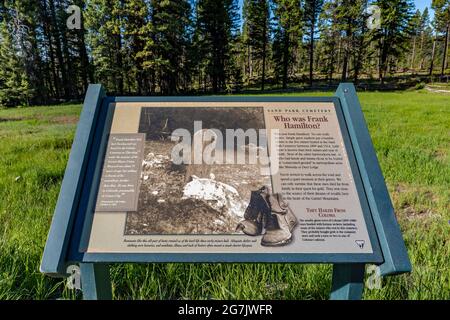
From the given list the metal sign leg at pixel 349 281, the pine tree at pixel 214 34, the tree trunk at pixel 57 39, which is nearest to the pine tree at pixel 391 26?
the pine tree at pixel 214 34

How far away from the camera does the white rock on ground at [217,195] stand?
6.14 ft

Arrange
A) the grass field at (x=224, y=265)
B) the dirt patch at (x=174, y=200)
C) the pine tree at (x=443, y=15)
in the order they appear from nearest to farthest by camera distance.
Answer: the dirt patch at (x=174, y=200)
the grass field at (x=224, y=265)
the pine tree at (x=443, y=15)

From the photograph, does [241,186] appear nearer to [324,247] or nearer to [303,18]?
[324,247]

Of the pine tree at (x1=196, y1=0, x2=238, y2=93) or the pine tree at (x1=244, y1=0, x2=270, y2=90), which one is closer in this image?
the pine tree at (x1=196, y1=0, x2=238, y2=93)

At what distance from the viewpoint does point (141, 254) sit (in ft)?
5.65

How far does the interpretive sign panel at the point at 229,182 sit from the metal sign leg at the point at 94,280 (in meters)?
0.20

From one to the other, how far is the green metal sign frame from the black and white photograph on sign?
0.14 metres

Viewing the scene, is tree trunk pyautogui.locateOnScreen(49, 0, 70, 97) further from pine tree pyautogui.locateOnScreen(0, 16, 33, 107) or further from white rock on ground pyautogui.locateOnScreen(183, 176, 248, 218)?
white rock on ground pyautogui.locateOnScreen(183, 176, 248, 218)

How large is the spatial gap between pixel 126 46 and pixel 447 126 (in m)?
25.4

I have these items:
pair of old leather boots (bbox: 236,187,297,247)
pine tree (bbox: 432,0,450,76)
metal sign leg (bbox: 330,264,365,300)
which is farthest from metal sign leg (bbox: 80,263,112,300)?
pine tree (bbox: 432,0,450,76)

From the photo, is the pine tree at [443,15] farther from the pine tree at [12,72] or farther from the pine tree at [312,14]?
the pine tree at [12,72]

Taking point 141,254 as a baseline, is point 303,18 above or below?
above

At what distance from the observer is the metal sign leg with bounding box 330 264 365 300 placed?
1.84 metres
